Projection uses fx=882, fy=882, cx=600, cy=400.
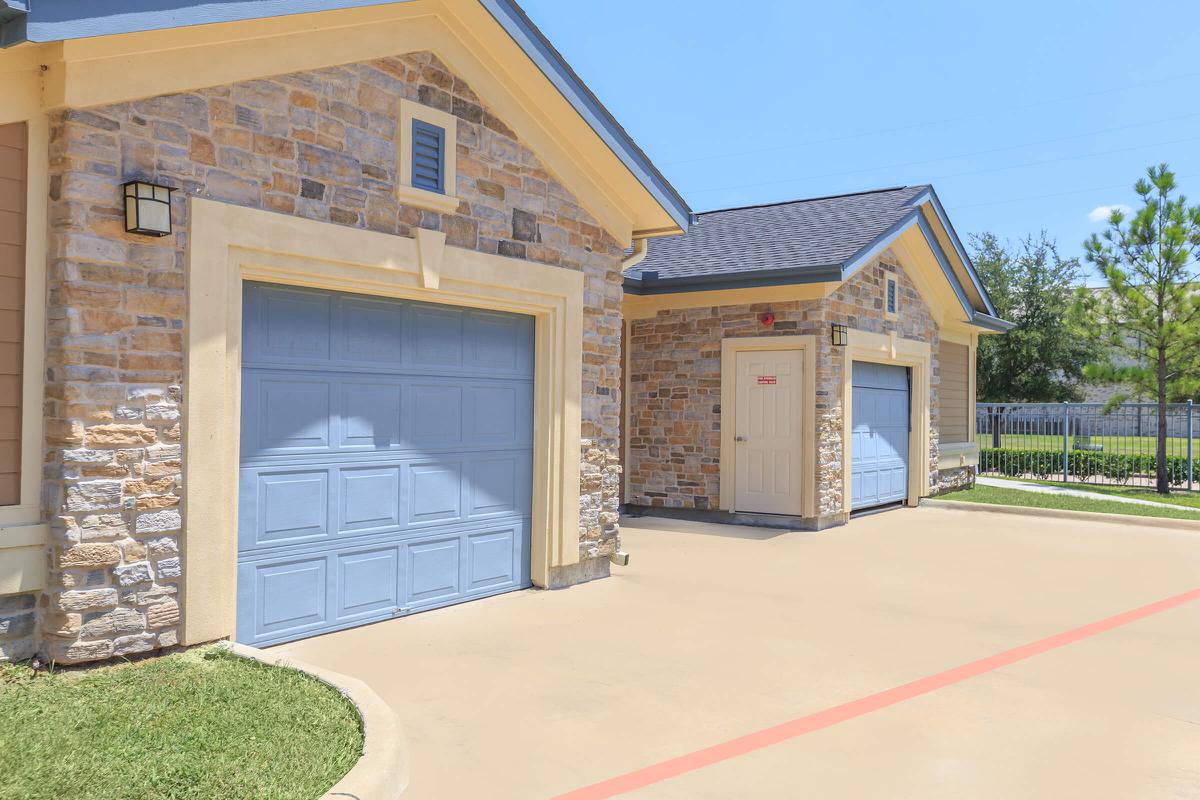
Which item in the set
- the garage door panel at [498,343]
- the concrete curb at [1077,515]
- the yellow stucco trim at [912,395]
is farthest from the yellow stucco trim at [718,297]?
the concrete curb at [1077,515]

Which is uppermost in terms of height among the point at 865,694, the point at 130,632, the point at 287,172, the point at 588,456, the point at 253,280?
the point at 287,172

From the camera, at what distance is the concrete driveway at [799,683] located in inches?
162

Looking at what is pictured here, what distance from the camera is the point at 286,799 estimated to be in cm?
338

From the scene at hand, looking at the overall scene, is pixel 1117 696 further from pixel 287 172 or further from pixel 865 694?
pixel 287 172

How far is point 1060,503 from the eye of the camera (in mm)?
14797

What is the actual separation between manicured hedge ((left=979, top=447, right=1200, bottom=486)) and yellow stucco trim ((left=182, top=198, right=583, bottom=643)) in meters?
17.2

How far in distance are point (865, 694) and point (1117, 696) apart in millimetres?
1515

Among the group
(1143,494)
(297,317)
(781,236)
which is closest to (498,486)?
(297,317)

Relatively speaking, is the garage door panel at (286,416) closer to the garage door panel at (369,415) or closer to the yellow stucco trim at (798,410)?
the garage door panel at (369,415)

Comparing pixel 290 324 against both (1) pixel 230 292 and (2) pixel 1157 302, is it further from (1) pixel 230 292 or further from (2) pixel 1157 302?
(2) pixel 1157 302

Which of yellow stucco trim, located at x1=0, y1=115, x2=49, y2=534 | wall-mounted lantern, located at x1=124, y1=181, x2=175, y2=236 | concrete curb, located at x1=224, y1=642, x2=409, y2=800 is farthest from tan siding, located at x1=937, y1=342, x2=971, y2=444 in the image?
yellow stucco trim, located at x1=0, y1=115, x2=49, y2=534

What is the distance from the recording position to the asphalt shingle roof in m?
12.0

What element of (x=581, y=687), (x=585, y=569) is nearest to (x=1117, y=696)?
(x=581, y=687)

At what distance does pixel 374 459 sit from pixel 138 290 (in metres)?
2.07
